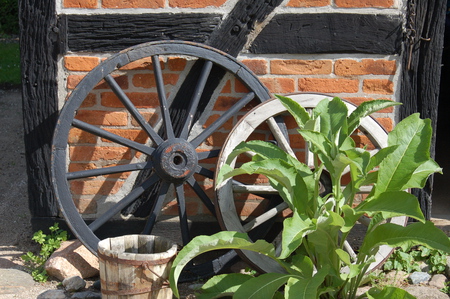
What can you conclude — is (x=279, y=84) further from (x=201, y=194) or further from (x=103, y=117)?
(x=103, y=117)

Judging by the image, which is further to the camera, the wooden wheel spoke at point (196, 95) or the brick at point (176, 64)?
the brick at point (176, 64)

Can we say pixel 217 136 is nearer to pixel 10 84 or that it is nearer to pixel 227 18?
pixel 227 18

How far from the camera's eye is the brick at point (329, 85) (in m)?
3.25

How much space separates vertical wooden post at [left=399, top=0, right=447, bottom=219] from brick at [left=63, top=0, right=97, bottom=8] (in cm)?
178

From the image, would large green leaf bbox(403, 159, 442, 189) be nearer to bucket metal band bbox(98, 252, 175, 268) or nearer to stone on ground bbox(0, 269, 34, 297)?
bucket metal band bbox(98, 252, 175, 268)

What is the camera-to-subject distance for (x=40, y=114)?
3.28 metres

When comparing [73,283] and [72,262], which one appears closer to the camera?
[73,283]

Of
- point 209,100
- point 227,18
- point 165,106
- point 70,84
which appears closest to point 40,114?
point 70,84

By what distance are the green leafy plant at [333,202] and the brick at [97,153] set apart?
912 millimetres

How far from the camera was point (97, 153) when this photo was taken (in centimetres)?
333

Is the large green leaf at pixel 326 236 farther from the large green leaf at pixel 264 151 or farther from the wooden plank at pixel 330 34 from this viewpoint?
the wooden plank at pixel 330 34

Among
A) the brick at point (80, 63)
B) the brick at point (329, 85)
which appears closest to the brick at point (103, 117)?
the brick at point (80, 63)

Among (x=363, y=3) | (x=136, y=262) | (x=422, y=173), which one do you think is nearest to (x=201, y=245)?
(x=136, y=262)

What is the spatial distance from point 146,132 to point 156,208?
0.43m
